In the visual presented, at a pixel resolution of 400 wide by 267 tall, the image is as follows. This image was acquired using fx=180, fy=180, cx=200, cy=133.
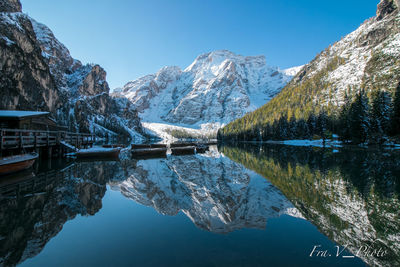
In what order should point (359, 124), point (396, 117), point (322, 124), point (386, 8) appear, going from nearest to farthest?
point (396, 117) → point (359, 124) → point (322, 124) → point (386, 8)

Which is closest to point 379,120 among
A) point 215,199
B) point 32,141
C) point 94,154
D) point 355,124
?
point 355,124

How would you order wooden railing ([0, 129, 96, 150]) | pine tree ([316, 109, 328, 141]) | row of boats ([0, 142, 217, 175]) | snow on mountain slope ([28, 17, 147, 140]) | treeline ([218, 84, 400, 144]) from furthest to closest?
snow on mountain slope ([28, 17, 147, 140]) < pine tree ([316, 109, 328, 141]) < treeline ([218, 84, 400, 144]) < wooden railing ([0, 129, 96, 150]) < row of boats ([0, 142, 217, 175])

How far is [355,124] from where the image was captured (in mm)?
53469

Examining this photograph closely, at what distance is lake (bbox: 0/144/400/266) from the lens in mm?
4794

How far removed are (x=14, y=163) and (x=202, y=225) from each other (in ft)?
56.9

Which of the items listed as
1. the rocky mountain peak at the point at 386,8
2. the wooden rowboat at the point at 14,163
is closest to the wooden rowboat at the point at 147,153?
the wooden rowboat at the point at 14,163

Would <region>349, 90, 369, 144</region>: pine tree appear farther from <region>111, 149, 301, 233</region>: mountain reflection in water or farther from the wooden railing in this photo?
the wooden railing

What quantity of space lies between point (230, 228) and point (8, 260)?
6.35m

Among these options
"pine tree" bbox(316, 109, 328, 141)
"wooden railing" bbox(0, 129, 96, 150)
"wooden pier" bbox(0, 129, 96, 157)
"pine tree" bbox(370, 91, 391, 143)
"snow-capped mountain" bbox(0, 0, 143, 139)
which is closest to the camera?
"wooden railing" bbox(0, 129, 96, 150)

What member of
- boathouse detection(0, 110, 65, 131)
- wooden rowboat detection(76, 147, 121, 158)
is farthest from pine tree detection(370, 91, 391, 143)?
boathouse detection(0, 110, 65, 131)

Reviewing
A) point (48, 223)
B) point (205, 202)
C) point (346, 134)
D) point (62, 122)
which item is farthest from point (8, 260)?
point (62, 122)

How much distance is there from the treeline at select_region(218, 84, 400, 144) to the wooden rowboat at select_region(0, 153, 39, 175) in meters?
72.0

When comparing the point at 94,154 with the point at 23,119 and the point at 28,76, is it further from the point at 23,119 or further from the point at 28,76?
the point at 28,76

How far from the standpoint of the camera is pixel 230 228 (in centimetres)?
660
